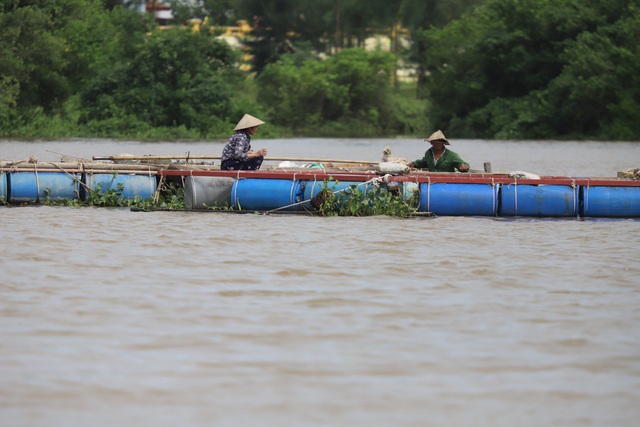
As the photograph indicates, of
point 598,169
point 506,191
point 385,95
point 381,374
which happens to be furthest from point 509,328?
point 385,95

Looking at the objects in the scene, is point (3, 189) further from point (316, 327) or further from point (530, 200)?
point (316, 327)

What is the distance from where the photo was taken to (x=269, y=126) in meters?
58.7

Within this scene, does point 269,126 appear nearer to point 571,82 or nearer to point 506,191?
point 571,82

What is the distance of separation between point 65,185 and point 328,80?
169 ft

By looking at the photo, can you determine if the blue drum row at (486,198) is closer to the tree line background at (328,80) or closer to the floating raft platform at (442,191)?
the floating raft platform at (442,191)

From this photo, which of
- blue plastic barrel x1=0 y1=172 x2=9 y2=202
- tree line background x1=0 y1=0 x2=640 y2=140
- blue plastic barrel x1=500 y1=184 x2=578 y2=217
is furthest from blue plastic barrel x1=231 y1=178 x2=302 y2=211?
tree line background x1=0 y1=0 x2=640 y2=140

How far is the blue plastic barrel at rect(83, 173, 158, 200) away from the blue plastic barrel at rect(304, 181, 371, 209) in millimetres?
2273

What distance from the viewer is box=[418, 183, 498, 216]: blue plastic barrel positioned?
1516 centimetres

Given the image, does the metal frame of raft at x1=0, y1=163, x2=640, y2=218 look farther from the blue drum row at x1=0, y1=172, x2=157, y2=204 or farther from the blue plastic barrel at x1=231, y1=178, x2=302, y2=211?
the blue drum row at x1=0, y1=172, x2=157, y2=204

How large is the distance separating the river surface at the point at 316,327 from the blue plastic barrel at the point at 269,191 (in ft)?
4.73

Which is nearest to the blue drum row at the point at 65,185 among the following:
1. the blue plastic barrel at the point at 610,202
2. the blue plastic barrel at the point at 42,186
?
the blue plastic barrel at the point at 42,186

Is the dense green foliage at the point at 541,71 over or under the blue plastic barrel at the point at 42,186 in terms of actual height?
over

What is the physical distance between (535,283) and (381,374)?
139 inches

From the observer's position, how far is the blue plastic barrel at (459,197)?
15156 millimetres
